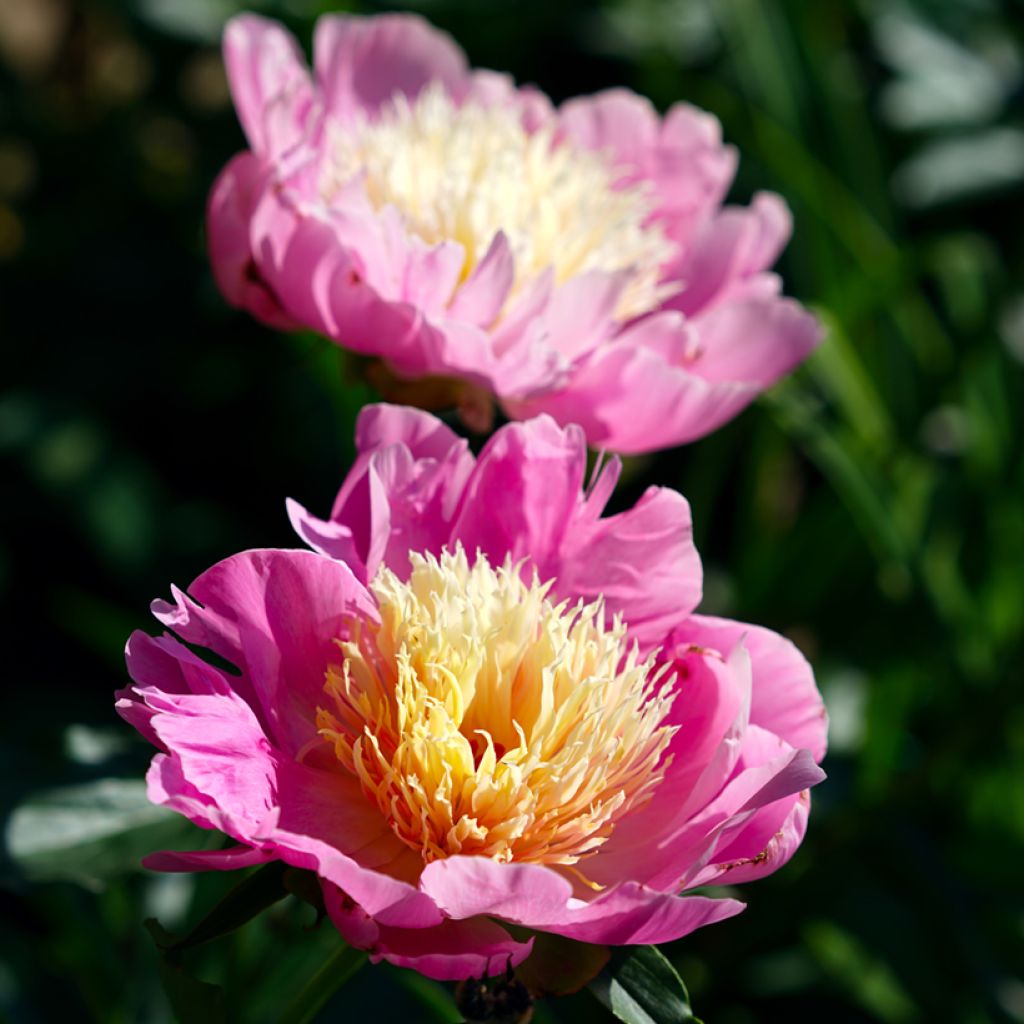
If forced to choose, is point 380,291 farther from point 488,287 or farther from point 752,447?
point 752,447

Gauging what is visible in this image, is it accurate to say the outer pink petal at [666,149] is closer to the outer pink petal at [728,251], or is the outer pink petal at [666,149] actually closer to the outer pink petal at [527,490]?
the outer pink petal at [728,251]

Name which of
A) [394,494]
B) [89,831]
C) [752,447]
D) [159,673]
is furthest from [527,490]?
[752,447]

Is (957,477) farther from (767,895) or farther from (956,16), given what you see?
(956,16)

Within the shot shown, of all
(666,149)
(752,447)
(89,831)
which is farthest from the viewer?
(752,447)

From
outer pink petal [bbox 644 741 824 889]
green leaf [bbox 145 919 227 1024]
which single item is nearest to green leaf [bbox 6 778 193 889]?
green leaf [bbox 145 919 227 1024]

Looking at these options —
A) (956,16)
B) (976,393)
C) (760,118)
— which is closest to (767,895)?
(976,393)

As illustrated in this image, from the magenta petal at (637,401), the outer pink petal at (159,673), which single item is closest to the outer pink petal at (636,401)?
the magenta petal at (637,401)
